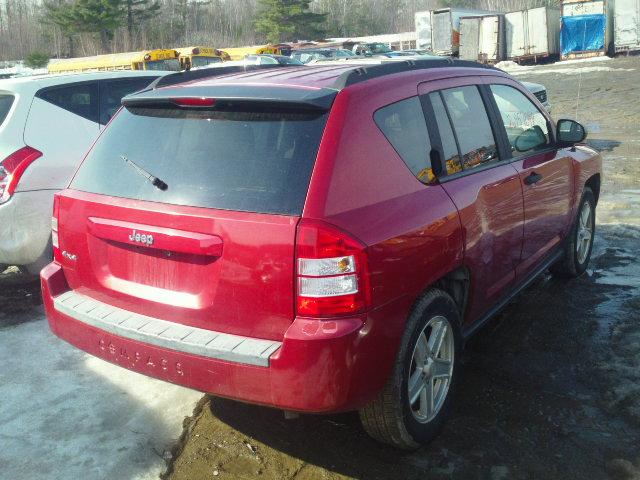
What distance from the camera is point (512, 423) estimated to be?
10.9 ft

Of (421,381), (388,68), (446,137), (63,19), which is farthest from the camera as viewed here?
(63,19)

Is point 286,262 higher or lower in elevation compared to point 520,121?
lower

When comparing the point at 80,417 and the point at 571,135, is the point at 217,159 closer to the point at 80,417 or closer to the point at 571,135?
the point at 80,417

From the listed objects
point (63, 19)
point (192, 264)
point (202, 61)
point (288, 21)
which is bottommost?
point (192, 264)

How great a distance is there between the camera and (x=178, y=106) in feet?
10.0

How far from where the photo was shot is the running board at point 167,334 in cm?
260

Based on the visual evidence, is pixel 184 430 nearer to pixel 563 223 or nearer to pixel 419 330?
pixel 419 330

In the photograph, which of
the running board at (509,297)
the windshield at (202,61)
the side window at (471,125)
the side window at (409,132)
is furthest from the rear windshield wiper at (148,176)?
the windshield at (202,61)

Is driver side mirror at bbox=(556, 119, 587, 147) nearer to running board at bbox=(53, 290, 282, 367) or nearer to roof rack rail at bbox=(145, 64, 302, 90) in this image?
roof rack rail at bbox=(145, 64, 302, 90)

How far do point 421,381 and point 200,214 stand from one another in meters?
1.33

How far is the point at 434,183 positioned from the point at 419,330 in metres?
0.73

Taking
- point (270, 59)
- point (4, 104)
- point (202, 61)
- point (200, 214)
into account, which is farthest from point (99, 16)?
point (200, 214)

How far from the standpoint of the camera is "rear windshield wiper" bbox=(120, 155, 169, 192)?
9.56ft

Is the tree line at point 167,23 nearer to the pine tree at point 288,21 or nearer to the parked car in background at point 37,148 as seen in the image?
the pine tree at point 288,21
